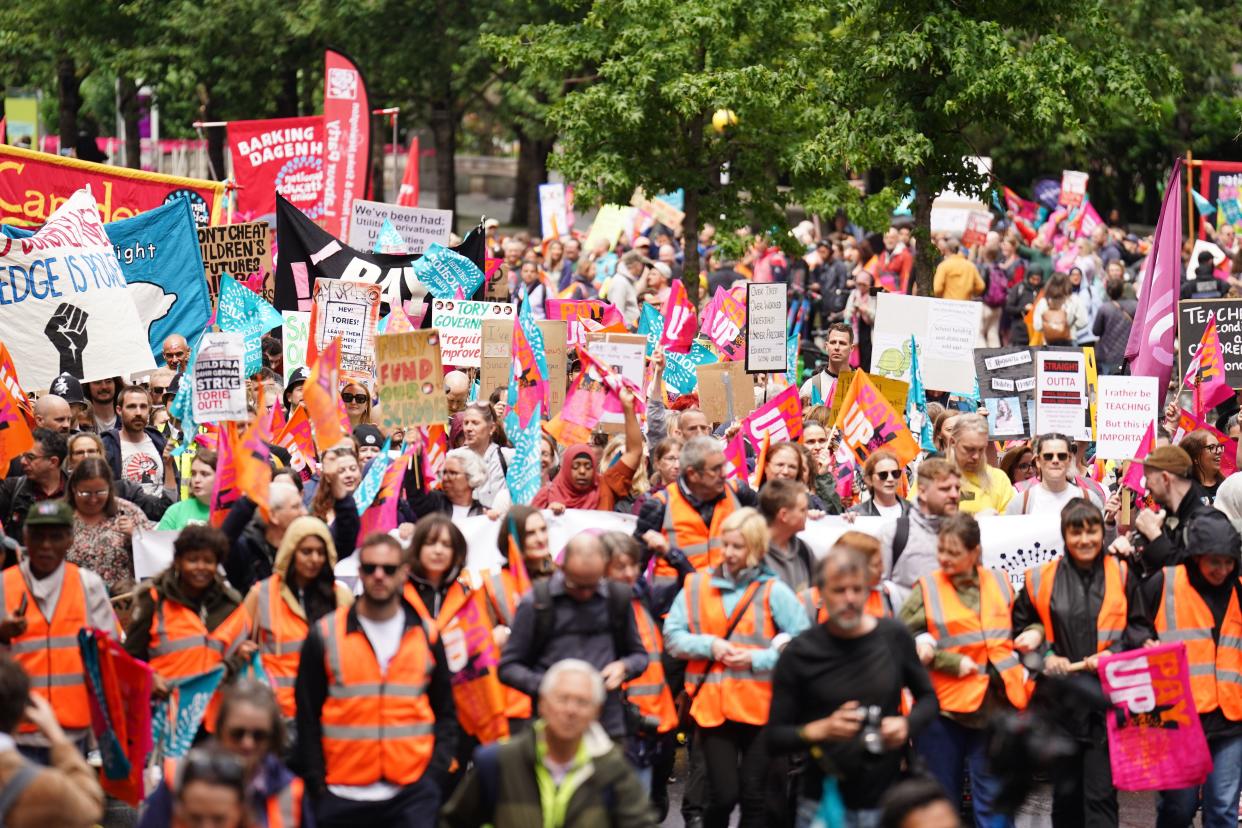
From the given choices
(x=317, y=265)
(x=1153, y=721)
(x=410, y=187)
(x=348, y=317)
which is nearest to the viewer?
(x=1153, y=721)

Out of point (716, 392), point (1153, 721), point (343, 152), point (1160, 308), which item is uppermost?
point (343, 152)

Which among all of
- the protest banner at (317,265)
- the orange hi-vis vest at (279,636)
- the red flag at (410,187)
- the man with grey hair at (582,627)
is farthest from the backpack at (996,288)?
the orange hi-vis vest at (279,636)

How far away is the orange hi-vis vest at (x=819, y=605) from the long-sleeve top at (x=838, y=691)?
1.00m

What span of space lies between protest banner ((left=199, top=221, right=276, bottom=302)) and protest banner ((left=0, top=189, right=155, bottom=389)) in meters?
3.25

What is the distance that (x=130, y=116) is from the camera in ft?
134

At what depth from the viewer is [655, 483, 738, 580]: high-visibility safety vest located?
884 cm

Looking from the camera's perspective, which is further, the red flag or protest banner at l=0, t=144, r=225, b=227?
the red flag

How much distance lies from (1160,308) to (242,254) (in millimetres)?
7239

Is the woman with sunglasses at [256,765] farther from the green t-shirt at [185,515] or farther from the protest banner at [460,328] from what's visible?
the protest banner at [460,328]

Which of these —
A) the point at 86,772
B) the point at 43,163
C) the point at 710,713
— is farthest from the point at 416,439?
the point at 43,163

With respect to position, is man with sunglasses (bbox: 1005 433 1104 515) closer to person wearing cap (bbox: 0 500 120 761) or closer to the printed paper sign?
the printed paper sign

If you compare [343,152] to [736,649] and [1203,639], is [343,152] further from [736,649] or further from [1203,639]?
[1203,639]

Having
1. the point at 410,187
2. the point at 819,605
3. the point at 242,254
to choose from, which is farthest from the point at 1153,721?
the point at 410,187

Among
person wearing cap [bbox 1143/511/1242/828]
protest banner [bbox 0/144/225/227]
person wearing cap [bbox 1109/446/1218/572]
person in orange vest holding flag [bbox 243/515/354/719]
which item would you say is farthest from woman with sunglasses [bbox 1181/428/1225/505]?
protest banner [bbox 0/144/225/227]
